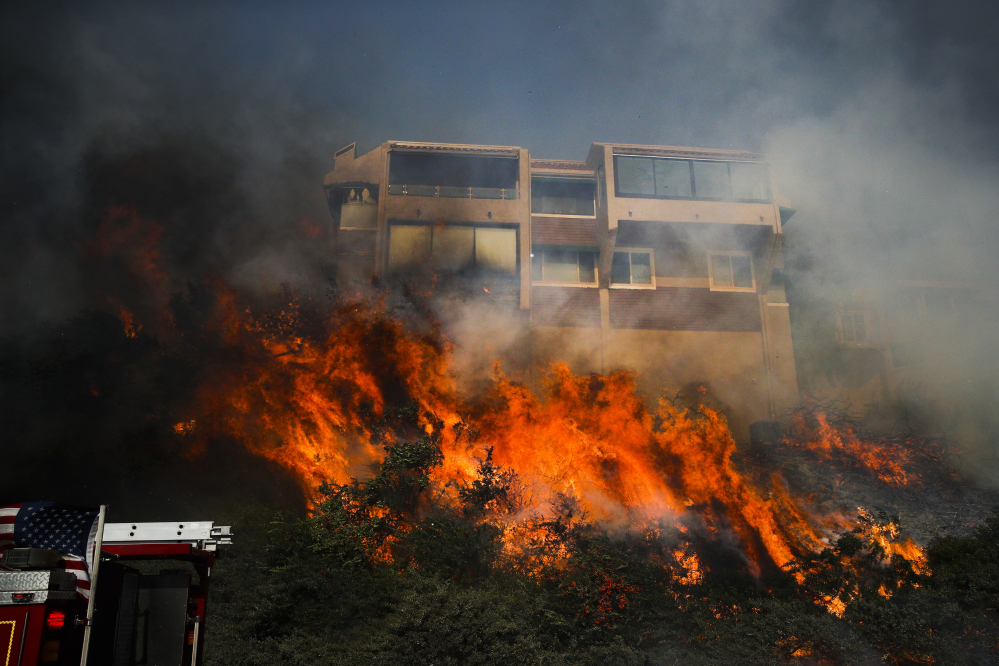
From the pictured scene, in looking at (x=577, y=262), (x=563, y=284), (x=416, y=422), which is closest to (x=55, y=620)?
(x=416, y=422)

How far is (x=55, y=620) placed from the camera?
180 inches

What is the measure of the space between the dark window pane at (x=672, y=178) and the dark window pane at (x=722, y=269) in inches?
109

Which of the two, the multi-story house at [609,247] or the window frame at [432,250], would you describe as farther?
the multi-story house at [609,247]

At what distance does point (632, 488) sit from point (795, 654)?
5.60 metres

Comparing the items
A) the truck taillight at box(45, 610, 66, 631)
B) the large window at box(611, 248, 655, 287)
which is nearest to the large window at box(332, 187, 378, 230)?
the large window at box(611, 248, 655, 287)

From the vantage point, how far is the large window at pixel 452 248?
20.0 meters

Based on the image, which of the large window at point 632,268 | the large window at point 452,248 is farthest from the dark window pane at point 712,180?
the large window at point 452,248

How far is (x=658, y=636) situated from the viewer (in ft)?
32.7

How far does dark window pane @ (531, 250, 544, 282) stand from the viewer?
21453mm

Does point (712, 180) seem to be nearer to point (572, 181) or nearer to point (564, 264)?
point (572, 181)

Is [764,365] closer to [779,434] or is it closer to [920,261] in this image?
[779,434]

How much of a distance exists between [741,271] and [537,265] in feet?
26.0

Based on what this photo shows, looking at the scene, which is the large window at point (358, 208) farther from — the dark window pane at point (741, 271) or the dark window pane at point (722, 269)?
the dark window pane at point (741, 271)

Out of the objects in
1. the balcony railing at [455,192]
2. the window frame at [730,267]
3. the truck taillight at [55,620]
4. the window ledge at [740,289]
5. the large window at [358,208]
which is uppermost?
the balcony railing at [455,192]
